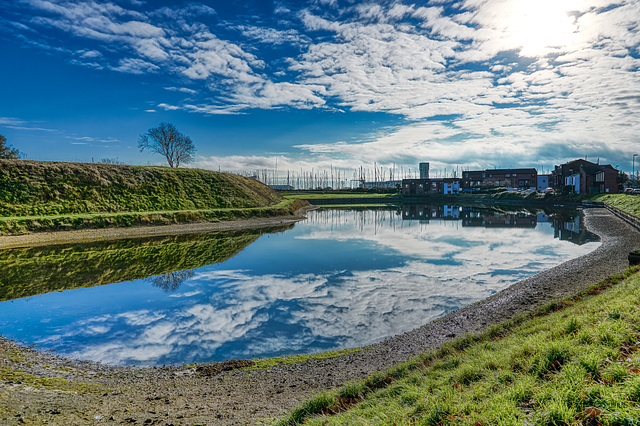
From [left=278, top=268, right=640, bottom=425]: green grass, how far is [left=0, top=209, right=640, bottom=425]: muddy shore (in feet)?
5.84

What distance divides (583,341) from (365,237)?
37423 millimetres

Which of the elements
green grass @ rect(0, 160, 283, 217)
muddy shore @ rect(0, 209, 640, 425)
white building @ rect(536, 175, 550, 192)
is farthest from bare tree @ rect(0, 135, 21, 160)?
white building @ rect(536, 175, 550, 192)

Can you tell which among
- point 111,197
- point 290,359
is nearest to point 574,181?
point 290,359

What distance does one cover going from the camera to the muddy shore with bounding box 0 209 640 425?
25.9 feet

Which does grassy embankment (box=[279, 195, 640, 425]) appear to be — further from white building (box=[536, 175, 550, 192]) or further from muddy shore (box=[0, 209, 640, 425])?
white building (box=[536, 175, 550, 192])

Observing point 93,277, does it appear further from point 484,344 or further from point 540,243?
point 540,243

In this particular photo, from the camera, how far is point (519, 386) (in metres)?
5.72

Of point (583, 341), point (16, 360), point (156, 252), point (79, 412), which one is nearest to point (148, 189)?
point (156, 252)

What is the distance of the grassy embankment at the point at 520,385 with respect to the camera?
471 cm

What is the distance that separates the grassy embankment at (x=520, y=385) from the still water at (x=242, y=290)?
5503 mm

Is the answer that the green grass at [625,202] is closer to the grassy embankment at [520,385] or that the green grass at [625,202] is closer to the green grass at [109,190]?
the grassy embankment at [520,385]

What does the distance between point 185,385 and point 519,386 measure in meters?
9.19

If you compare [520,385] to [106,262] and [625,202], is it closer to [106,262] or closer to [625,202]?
[106,262]

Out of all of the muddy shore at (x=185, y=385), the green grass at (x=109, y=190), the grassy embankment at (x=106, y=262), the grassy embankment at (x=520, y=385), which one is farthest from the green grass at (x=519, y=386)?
the green grass at (x=109, y=190)
